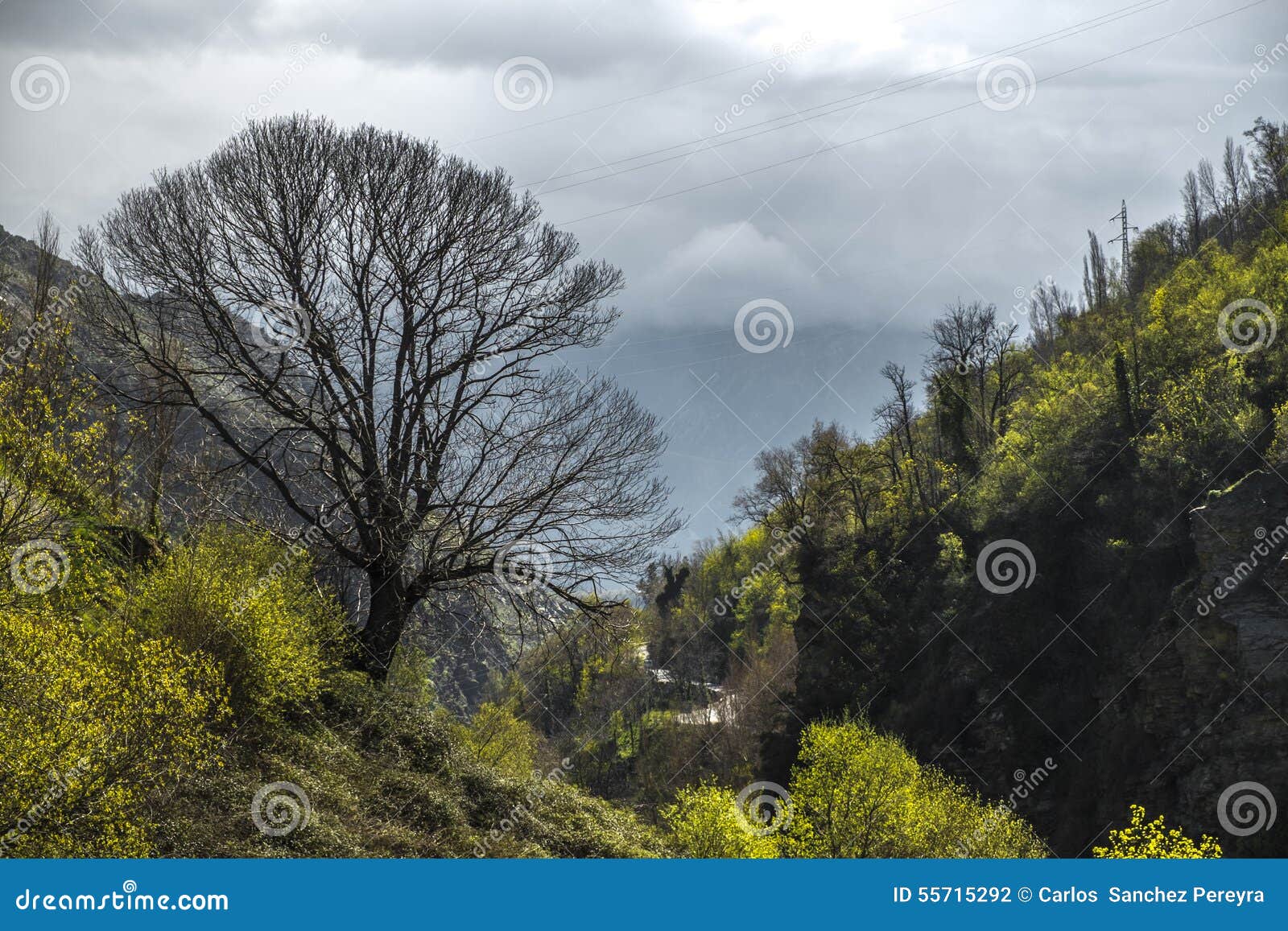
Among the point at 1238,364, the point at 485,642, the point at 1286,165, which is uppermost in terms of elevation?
the point at 1286,165

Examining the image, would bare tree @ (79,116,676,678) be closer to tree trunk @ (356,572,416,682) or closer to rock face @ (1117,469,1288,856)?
tree trunk @ (356,572,416,682)

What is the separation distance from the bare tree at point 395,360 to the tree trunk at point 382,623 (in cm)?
3

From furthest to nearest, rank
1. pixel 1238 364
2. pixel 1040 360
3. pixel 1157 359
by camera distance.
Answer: pixel 1040 360
pixel 1157 359
pixel 1238 364

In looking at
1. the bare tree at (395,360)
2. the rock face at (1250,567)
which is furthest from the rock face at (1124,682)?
the bare tree at (395,360)

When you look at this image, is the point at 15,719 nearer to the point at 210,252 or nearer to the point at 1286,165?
the point at 210,252

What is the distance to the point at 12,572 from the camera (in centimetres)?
873

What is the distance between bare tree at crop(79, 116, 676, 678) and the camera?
13.6 meters

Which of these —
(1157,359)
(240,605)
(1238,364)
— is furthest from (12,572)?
(1157,359)

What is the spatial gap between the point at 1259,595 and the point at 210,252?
38687mm

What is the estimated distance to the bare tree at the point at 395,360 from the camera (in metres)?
13.6

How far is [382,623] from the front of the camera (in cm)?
1493

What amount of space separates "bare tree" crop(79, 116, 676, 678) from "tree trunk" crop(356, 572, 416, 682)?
0.03 metres

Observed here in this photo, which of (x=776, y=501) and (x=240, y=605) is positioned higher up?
(x=776, y=501)

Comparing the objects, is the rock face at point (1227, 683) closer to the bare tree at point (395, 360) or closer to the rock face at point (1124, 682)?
the rock face at point (1124, 682)
